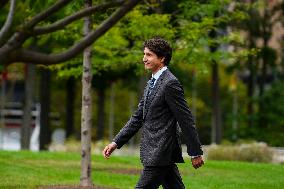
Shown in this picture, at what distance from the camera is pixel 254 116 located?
39469mm

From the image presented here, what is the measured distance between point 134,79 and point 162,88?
3279 cm

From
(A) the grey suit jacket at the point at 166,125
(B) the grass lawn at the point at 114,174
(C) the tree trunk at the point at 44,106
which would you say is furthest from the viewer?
(C) the tree trunk at the point at 44,106

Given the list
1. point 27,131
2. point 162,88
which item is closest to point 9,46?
point 162,88

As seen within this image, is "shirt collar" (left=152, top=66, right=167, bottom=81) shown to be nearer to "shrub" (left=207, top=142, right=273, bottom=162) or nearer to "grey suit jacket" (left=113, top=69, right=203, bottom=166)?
"grey suit jacket" (left=113, top=69, right=203, bottom=166)

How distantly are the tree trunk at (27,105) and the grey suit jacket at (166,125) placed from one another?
87.4 ft

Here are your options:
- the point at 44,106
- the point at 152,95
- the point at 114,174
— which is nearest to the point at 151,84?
the point at 152,95

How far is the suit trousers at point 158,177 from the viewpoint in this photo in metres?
7.14

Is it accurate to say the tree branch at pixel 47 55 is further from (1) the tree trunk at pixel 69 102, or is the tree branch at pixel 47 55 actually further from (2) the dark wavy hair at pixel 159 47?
(1) the tree trunk at pixel 69 102

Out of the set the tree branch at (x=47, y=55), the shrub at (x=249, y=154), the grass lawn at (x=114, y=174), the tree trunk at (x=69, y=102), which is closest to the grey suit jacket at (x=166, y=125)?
the tree branch at (x=47, y=55)

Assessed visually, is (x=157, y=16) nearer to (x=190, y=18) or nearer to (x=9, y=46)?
(x=190, y=18)

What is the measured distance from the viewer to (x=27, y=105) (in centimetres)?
3444

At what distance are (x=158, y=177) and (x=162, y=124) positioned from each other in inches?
19.7

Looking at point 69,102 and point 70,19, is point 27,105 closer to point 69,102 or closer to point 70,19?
point 69,102

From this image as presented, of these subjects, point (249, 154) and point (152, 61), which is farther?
point (249, 154)
